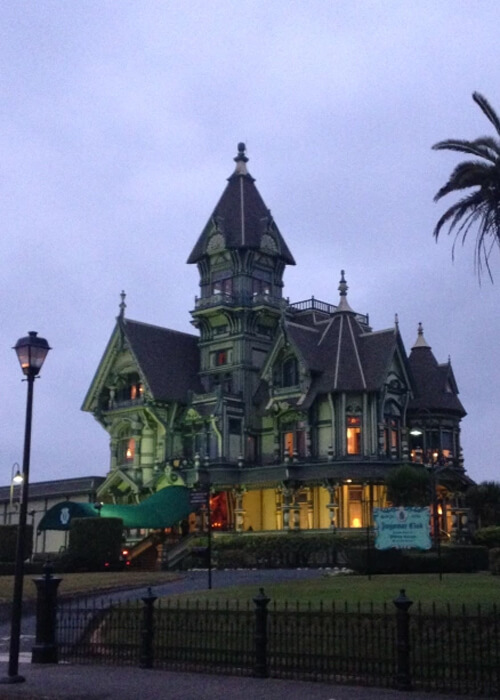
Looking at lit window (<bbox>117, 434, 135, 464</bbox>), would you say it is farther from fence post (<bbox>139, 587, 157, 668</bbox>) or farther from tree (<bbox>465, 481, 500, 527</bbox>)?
fence post (<bbox>139, 587, 157, 668</bbox>)

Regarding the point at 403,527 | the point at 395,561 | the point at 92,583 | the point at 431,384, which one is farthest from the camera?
the point at 431,384

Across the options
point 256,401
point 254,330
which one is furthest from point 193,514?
point 254,330

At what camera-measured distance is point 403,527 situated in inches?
1151

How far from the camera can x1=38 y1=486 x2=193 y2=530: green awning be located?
50.7m

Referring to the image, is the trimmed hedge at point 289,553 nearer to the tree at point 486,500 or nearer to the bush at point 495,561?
the tree at point 486,500

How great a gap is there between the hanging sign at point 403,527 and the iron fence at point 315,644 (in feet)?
33.8


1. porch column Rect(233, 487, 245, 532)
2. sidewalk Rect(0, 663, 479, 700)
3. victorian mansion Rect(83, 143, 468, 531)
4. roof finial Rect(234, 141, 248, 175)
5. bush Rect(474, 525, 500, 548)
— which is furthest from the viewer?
roof finial Rect(234, 141, 248, 175)

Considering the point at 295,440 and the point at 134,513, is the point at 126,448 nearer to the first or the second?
the point at 134,513

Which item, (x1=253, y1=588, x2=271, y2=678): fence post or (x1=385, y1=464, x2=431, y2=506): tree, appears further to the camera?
(x1=385, y1=464, x2=431, y2=506): tree

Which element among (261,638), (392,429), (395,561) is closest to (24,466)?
(261,638)

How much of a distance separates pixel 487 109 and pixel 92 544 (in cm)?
2957

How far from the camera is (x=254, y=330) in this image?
6012cm

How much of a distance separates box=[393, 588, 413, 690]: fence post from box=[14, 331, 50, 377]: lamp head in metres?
8.23

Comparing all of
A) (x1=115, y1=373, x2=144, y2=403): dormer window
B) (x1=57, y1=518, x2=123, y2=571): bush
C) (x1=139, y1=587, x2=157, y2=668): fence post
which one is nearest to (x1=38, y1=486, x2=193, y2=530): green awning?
(x1=57, y1=518, x2=123, y2=571): bush
